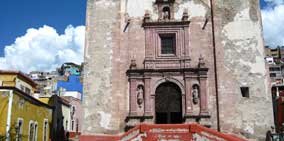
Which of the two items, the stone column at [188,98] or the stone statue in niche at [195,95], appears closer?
the stone column at [188,98]

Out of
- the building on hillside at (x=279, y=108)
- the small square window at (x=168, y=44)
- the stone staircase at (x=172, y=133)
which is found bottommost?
the stone staircase at (x=172, y=133)

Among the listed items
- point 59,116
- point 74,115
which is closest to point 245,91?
point 59,116

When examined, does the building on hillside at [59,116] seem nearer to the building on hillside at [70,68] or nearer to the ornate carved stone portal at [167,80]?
the ornate carved stone portal at [167,80]

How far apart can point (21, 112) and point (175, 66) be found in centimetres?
887

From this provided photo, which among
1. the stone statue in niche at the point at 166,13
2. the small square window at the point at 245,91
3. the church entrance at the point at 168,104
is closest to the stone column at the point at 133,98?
the church entrance at the point at 168,104

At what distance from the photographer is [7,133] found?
18.3 meters

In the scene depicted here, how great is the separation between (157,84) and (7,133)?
26.7 ft

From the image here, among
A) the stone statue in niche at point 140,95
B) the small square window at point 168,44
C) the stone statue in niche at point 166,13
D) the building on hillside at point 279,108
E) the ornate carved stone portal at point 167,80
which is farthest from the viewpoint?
the building on hillside at point 279,108

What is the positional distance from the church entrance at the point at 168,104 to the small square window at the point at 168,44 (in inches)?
77.7

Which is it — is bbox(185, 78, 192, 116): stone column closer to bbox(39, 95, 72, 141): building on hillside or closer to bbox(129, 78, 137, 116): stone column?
bbox(129, 78, 137, 116): stone column

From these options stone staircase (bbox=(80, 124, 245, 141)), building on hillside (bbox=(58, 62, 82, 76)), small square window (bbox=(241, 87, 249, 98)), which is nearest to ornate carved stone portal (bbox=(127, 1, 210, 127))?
small square window (bbox=(241, 87, 249, 98))

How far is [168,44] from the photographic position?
70.9 feet

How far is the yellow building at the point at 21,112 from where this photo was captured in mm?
18547

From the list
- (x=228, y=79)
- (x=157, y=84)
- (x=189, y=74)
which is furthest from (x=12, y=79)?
(x=228, y=79)
